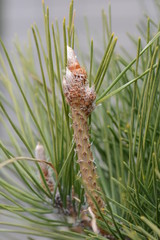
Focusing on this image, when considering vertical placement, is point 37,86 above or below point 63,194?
above

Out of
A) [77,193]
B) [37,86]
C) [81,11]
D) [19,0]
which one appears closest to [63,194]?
[77,193]

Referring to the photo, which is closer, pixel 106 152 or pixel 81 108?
pixel 81 108

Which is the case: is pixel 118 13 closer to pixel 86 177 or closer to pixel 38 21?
pixel 38 21

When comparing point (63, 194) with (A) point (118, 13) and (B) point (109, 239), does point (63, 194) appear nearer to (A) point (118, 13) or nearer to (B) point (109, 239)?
(B) point (109, 239)

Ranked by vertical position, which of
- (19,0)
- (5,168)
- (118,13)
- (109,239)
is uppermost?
(19,0)

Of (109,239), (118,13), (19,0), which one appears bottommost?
(109,239)

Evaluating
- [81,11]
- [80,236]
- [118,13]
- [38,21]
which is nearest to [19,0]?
[38,21]

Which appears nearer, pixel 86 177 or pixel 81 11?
pixel 86 177

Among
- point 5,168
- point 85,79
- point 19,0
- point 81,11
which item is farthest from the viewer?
point 19,0

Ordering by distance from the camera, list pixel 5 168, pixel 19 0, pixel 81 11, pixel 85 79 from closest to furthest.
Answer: pixel 85 79 → pixel 5 168 → pixel 81 11 → pixel 19 0
